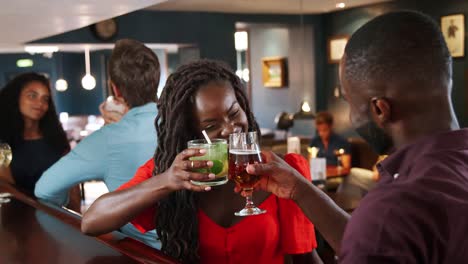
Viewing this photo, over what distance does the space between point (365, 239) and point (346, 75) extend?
0.33 m

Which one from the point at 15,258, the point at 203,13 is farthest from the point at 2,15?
the point at 203,13

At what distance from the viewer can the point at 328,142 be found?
6027 millimetres

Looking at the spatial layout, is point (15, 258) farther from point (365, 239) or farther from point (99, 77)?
point (99, 77)

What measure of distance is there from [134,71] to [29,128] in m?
1.18

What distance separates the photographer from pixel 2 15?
104 inches

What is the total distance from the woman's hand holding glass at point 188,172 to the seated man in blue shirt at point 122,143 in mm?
704

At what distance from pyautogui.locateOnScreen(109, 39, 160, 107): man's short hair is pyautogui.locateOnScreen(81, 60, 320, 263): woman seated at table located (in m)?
0.69

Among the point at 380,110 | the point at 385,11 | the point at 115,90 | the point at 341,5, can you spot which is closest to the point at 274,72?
the point at 341,5

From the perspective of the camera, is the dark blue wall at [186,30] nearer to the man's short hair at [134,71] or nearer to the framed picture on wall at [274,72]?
the framed picture on wall at [274,72]

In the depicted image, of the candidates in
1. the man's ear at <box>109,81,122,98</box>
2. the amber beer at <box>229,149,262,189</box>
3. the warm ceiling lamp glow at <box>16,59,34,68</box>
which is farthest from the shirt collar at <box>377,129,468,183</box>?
the warm ceiling lamp glow at <box>16,59,34,68</box>

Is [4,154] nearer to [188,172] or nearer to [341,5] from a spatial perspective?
[188,172]

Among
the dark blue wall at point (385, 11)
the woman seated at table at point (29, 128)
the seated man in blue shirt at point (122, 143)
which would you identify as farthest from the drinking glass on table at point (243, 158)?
the dark blue wall at point (385, 11)

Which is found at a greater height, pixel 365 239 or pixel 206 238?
pixel 365 239

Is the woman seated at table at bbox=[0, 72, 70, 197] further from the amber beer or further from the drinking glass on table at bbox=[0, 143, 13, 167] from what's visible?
the amber beer
